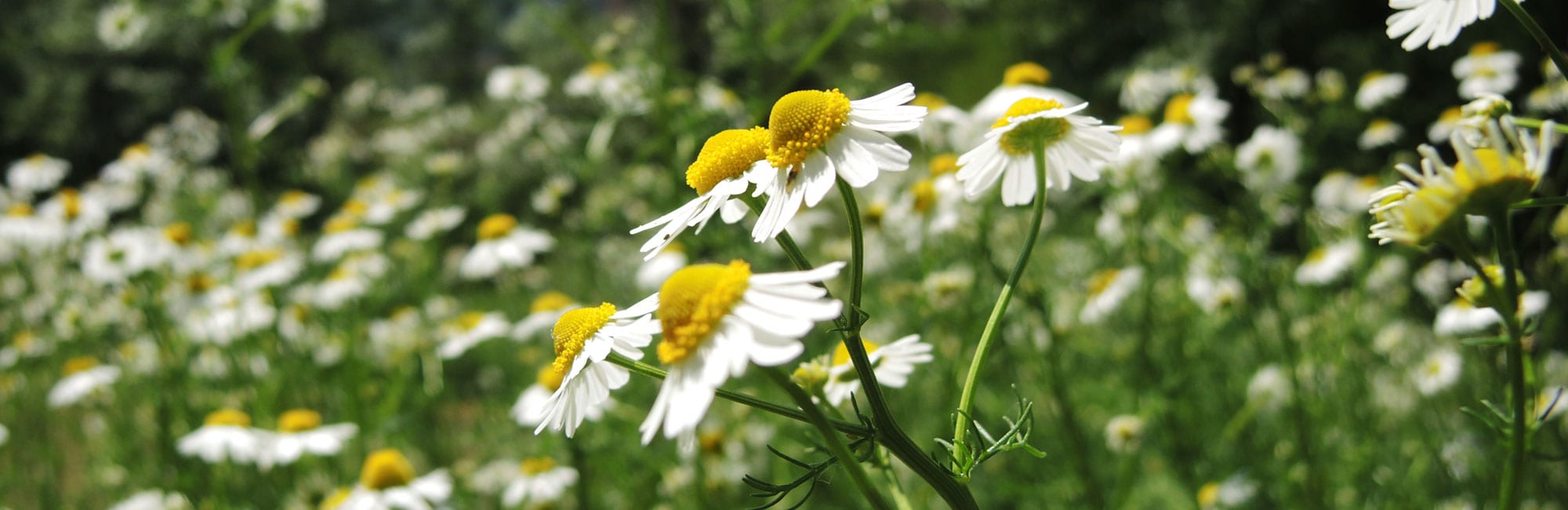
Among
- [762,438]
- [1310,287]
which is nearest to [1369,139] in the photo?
[1310,287]

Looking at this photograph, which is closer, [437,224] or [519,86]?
[437,224]

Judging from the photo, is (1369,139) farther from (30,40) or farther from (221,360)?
(30,40)

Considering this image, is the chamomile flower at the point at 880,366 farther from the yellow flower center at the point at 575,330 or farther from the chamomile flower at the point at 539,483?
the chamomile flower at the point at 539,483

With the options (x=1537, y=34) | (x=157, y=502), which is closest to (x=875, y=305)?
(x=157, y=502)

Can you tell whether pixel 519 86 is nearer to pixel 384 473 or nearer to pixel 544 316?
pixel 544 316

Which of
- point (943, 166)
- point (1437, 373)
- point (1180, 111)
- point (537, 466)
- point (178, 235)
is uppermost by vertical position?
point (178, 235)

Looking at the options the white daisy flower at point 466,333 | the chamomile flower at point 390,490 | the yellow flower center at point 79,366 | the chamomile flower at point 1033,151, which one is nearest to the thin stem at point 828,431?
the chamomile flower at point 1033,151

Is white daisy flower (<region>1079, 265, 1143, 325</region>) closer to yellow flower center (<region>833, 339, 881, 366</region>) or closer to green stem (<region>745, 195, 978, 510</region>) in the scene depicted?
yellow flower center (<region>833, 339, 881, 366</region>)
